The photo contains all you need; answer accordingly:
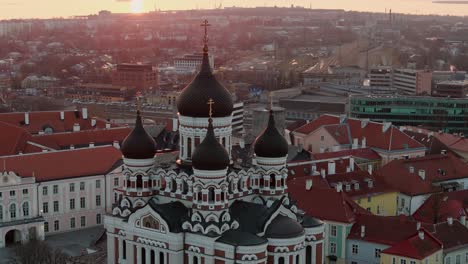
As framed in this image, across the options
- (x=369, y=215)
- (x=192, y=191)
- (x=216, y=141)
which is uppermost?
(x=216, y=141)

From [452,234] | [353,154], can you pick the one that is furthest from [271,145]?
[353,154]

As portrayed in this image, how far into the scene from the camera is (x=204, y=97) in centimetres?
3291

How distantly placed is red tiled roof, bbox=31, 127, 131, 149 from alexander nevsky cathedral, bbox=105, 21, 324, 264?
20.2m

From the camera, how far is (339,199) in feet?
131

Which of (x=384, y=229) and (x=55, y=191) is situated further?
(x=55, y=191)

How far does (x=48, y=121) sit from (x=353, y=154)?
21.2 m

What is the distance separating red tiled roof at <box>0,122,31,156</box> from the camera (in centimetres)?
5209

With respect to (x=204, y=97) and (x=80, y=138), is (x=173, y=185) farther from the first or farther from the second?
(x=80, y=138)

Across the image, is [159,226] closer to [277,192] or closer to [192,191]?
[192,191]

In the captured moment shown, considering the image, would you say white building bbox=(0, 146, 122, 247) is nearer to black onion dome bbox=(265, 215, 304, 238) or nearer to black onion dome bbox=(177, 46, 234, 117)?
black onion dome bbox=(177, 46, 234, 117)

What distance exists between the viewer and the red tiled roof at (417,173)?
47250 mm

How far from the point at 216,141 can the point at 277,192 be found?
160 inches

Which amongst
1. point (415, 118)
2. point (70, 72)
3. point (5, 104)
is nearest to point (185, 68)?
point (70, 72)

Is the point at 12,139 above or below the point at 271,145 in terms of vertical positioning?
below
